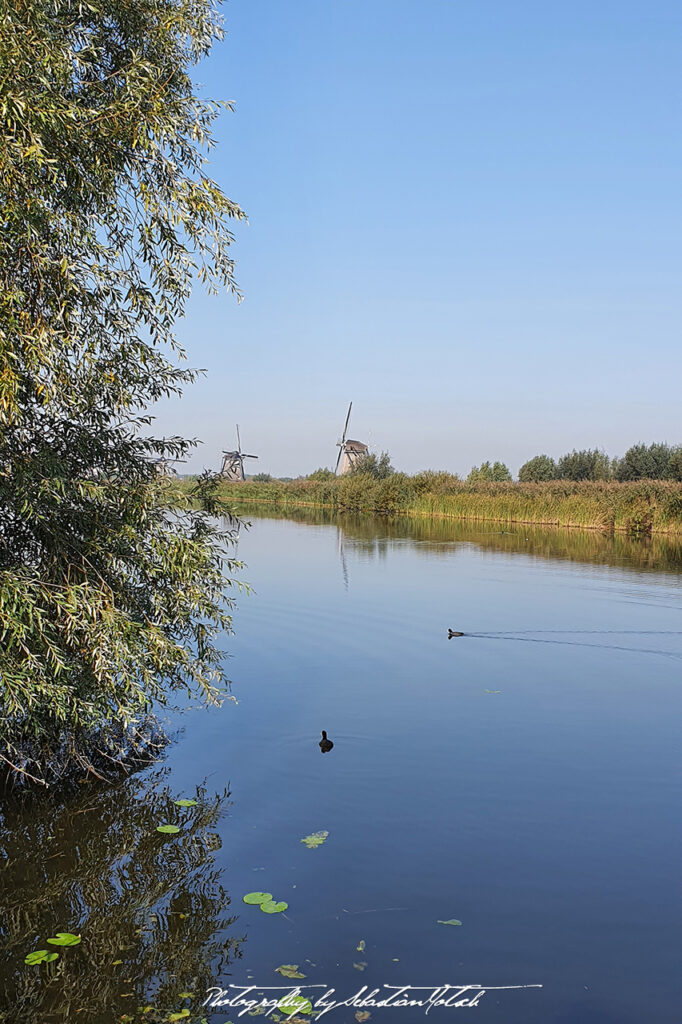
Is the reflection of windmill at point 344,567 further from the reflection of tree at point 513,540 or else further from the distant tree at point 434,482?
the distant tree at point 434,482

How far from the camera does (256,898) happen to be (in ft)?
21.4

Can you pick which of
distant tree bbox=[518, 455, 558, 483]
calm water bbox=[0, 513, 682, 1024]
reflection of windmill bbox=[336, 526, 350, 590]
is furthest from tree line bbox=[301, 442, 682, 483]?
calm water bbox=[0, 513, 682, 1024]

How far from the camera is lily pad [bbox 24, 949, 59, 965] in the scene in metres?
5.53

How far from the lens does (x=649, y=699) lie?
13039 mm

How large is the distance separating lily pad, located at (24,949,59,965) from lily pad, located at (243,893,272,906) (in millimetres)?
1464

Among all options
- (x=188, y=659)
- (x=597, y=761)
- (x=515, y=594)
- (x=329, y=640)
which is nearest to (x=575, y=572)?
(x=515, y=594)

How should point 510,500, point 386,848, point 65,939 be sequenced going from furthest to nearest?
point 510,500
point 386,848
point 65,939

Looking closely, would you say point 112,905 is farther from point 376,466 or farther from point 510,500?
point 376,466

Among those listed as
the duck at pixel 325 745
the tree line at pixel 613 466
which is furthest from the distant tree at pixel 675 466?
the duck at pixel 325 745

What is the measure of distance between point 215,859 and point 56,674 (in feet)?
6.84

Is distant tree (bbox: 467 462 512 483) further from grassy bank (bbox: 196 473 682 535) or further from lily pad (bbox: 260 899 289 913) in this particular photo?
lily pad (bbox: 260 899 289 913)

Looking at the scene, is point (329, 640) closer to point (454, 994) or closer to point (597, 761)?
point (597, 761)

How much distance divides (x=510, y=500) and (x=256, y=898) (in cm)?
4980

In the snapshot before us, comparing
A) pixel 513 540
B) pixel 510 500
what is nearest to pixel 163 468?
pixel 513 540
